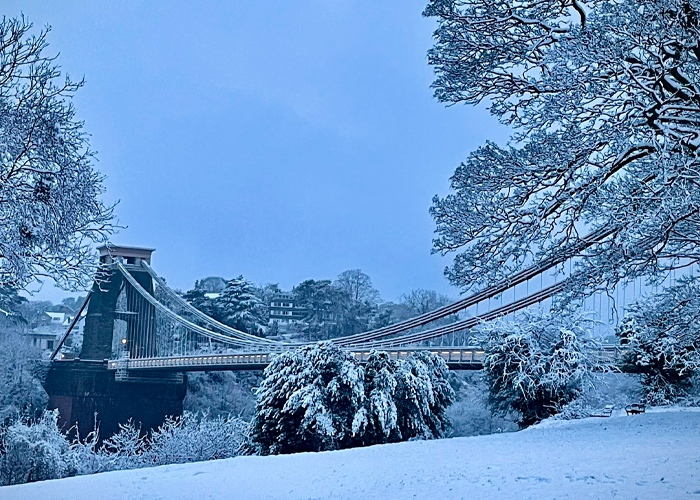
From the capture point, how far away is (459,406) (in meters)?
27.2

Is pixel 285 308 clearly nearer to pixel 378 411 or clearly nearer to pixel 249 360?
pixel 249 360

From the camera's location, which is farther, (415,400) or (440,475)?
(415,400)

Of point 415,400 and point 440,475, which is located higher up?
point 415,400

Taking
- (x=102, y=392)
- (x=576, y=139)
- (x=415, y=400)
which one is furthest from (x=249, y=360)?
(x=576, y=139)

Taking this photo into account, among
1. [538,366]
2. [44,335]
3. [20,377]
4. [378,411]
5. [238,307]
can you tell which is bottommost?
[378,411]

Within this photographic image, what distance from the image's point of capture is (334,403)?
13.2 meters

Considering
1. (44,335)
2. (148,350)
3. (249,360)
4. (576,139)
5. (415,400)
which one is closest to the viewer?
(576,139)

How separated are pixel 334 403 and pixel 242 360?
512 inches

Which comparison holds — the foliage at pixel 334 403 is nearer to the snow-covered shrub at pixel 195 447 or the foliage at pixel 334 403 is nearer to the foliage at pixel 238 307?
the snow-covered shrub at pixel 195 447

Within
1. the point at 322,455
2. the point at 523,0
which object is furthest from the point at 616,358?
the point at 523,0

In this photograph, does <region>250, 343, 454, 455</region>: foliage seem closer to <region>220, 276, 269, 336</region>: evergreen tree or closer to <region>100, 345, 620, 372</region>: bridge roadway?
<region>100, 345, 620, 372</region>: bridge roadway

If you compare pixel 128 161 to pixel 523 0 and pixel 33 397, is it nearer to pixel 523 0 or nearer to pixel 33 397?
pixel 33 397

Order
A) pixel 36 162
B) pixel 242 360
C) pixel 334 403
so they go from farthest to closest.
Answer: pixel 242 360 → pixel 334 403 → pixel 36 162

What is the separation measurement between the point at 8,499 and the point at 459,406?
904 inches
